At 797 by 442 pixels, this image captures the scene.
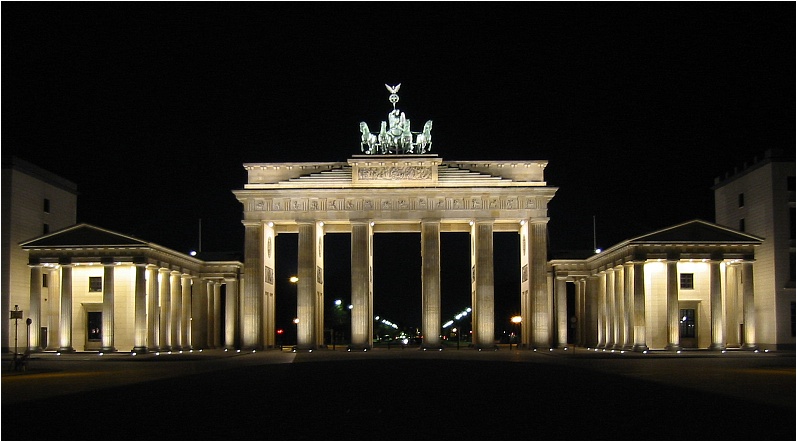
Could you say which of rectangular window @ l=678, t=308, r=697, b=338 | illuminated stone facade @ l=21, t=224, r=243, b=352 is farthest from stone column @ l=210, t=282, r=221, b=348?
rectangular window @ l=678, t=308, r=697, b=338

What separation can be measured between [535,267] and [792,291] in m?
19.9

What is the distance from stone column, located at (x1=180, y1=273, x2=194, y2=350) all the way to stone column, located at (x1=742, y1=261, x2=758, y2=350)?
46.8 m

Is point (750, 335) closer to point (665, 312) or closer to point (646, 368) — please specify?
point (665, 312)

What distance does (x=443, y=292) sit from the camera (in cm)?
18850

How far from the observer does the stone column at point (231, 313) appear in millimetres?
87812

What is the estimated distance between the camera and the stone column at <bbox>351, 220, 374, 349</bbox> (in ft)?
269

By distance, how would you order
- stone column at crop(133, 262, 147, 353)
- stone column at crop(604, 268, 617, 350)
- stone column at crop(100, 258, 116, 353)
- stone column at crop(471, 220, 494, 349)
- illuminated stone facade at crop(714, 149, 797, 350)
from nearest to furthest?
stone column at crop(100, 258, 116, 353)
stone column at crop(133, 262, 147, 353)
illuminated stone facade at crop(714, 149, 797, 350)
stone column at crop(471, 220, 494, 349)
stone column at crop(604, 268, 617, 350)

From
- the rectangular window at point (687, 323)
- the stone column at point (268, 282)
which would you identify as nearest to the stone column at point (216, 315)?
the stone column at point (268, 282)

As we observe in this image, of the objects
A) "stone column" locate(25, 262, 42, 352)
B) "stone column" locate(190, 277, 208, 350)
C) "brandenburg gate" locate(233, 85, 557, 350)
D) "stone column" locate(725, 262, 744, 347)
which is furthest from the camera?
"stone column" locate(190, 277, 208, 350)

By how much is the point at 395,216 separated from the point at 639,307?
21.4m

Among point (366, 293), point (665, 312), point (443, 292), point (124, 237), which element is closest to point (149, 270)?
point (124, 237)

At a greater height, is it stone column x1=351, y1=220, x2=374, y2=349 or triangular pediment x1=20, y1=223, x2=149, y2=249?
triangular pediment x1=20, y1=223, x2=149, y2=249

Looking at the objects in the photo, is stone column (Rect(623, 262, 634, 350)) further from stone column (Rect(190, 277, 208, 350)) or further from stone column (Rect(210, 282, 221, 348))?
stone column (Rect(210, 282, 221, 348))

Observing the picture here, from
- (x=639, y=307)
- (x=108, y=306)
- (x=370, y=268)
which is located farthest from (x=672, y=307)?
(x=108, y=306)
